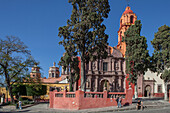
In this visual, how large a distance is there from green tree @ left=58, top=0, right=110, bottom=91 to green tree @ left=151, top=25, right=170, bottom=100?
954cm

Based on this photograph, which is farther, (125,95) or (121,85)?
(121,85)

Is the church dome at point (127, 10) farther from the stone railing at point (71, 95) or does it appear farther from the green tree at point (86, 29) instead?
the stone railing at point (71, 95)

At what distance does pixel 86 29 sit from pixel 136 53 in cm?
852

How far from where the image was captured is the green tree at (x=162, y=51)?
85.6 ft

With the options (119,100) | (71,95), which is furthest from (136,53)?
(71,95)

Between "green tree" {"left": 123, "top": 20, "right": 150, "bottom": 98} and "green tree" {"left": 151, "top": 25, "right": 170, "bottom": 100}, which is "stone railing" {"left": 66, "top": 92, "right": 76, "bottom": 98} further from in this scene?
"green tree" {"left": 151, "top": 25, "right": 170, "bottom": 100}

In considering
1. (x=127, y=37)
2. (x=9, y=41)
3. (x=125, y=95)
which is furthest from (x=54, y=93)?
(x=127, y=37)

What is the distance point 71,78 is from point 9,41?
9558 mm

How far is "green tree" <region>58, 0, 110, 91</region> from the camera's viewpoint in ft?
67.2

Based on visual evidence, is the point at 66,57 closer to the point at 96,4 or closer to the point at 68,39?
the point at 68,39

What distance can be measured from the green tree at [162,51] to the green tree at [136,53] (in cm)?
211

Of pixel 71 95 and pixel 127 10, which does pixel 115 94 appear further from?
pixel 127 10

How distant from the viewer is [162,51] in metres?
26.5

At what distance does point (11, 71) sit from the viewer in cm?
2497
